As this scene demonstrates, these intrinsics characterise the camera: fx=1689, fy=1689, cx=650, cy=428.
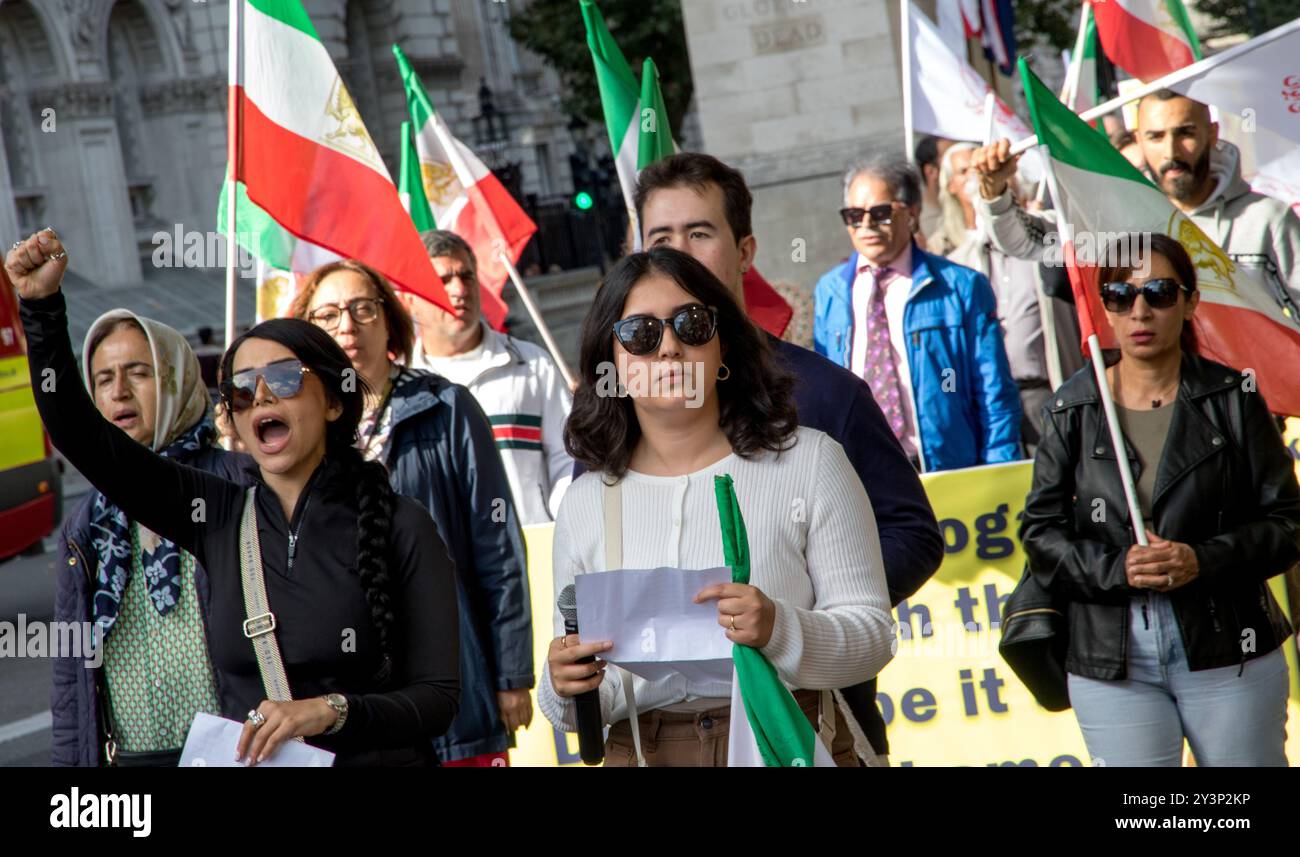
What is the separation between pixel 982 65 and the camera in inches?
693

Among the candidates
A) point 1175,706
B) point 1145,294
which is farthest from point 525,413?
point 1175,706

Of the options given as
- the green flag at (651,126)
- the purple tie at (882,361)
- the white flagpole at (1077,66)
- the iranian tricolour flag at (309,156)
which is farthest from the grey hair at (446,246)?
the white flagpole at (1077,66)

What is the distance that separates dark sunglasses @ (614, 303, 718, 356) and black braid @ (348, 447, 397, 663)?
70cm

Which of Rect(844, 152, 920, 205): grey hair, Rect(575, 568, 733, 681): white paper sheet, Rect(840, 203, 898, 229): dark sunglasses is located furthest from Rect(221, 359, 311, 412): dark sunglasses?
Rect(844, 152, 920, 205): grey hair

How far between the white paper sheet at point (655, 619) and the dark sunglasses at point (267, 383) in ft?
3.23

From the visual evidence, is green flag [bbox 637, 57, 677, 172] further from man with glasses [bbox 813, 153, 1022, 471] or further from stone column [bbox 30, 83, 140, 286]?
stone column [bbox 30, 83, 140, 286]

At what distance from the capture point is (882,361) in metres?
7.03

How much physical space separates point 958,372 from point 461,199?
3.68m

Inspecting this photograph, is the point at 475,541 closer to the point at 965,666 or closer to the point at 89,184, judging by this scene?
the point at 965,666

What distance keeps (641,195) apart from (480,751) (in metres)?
1.76

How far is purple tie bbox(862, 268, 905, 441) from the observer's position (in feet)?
22.9

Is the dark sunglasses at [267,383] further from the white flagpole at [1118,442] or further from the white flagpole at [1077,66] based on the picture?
the white flagpole at [1077,66]

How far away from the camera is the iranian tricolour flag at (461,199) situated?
9062 millimetres
